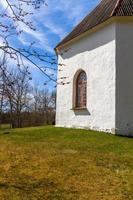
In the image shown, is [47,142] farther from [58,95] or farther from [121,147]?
[58,95]

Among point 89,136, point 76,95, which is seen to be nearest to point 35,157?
point 89,136

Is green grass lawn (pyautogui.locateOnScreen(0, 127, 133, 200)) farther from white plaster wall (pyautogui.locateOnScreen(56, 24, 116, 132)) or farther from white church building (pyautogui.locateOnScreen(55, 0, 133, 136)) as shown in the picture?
white plaster wall (pyautogui.locateOnScreen(56, 24, 116, 132))

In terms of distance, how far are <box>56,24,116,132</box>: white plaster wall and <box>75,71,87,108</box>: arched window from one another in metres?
0.35

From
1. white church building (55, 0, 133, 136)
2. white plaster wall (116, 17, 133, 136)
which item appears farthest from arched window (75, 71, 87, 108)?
white plaster wall (116, 17, 133, 136)

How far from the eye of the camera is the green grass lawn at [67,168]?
7859mm

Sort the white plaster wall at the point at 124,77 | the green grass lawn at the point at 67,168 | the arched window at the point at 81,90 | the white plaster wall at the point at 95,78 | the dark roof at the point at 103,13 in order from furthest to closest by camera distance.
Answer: the arched window at the point at 81,90 → the dark roof at the point at 103,13 → the white plaster wall at the point at 95,78 → the white plaster wall at the point at 124,77 → the green grass lawn at the point at 67,168

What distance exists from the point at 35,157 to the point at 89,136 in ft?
Answer: 15.5

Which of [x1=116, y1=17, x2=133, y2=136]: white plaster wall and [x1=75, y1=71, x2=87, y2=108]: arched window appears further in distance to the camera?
[x1=75, y1=71, x2=87, y2=108]: arched window

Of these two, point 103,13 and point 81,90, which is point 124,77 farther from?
point 103,13

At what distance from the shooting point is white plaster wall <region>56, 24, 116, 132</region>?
54.6 feet

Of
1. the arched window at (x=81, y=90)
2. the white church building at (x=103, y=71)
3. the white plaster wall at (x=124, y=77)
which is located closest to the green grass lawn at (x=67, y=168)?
the white plaster wall at (x=124, y=77)

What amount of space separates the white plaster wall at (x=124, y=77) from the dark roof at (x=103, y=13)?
610 mm

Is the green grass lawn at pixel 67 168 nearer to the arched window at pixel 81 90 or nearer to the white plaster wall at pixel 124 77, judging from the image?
the white plaster wall at pixel 124 77

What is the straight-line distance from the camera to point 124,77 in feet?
54.2
